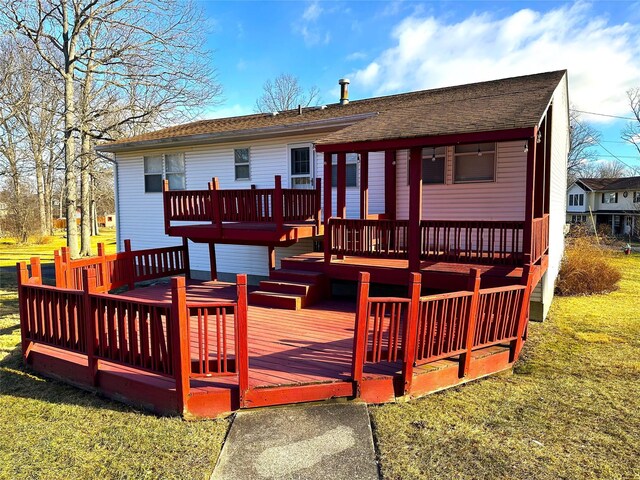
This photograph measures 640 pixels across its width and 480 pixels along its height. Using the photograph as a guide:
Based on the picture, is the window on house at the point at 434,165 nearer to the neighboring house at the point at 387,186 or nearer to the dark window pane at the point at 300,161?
the neighboring house at the point at 387,186

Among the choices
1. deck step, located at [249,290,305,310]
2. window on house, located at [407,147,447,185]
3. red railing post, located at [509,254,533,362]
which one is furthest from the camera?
window on house, located at [407,147,447,185]

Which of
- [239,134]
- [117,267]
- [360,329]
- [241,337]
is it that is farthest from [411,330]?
[239,134]

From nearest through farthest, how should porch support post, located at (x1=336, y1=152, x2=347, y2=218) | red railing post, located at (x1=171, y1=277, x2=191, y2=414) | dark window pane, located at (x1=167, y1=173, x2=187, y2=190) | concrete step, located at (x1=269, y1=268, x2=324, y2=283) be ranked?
red railing post, located at (x1=171, y1=277, x2=191, y2=414) → concrete step, located at (x1=269, y1=268, x2=324, y2=283) → porch support post, located at (x1=336, y1=152, x2=347, y2=218) → dark window pane, located at (x1=167, y1=173, x2=187, y2=190)

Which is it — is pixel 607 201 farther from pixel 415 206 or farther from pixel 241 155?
pixel 415 206

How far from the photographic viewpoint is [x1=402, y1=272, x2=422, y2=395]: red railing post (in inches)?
159

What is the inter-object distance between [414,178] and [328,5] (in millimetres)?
10821

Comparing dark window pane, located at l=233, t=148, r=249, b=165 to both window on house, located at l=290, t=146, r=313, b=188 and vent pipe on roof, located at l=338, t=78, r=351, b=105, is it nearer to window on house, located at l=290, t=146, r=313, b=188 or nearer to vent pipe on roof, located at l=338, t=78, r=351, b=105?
window on house, located at l=290, t=146, r=313, b=188

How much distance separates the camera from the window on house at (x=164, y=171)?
12.4 meters

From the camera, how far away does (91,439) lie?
354 cm

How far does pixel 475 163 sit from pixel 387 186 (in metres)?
1.90

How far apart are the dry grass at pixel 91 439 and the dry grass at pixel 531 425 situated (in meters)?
1.55

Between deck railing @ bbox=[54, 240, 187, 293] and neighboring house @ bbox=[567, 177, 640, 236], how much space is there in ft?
147

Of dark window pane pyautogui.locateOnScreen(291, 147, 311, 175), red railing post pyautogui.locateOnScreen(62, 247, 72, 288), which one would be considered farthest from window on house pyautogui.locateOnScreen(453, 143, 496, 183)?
red railing post pyautogui.locateOnScreen(62, 247, 72, 288)

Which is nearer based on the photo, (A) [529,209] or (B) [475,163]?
(A) [529,209]
